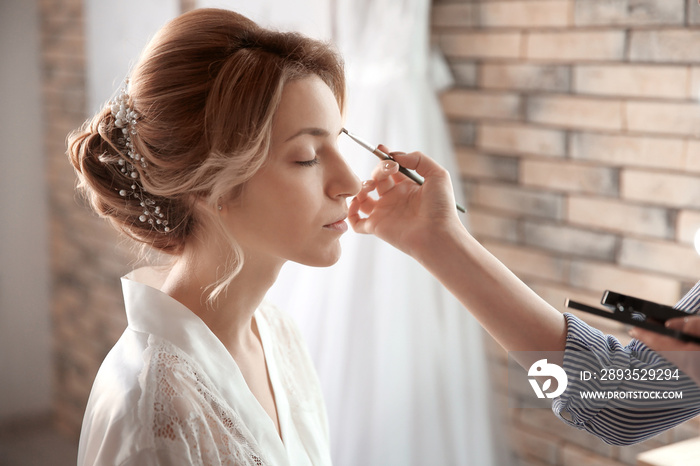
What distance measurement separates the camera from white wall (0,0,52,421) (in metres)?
1.85

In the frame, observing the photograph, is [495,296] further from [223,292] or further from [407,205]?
[223,292]

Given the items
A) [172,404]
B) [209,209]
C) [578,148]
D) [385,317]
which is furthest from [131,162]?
[578,148]

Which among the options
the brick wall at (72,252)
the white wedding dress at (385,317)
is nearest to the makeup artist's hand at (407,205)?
the white wedding dress at (385,317)

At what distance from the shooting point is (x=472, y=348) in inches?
96.5

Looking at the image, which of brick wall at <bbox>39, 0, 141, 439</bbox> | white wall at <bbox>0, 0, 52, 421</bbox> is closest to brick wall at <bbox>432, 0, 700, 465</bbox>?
brick wall at <bbox>39, 0, 141, 439</bbox>

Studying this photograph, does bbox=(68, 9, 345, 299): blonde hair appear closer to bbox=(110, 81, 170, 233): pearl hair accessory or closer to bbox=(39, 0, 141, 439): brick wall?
bbox=(110, 81, 170, 233): pearl hair accessory

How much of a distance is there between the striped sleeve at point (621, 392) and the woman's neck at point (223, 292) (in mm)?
563

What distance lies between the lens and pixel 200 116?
1073mm

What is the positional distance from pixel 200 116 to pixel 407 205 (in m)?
0.51

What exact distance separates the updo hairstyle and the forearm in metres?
0.40

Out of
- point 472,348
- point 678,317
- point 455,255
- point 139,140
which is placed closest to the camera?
point 678,317

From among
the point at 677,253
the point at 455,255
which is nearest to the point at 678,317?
the point at 455,255

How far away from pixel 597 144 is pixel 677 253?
0.43m

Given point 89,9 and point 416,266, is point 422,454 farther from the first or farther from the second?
point 89,9
